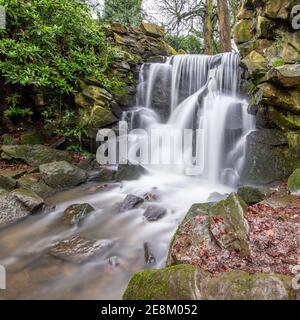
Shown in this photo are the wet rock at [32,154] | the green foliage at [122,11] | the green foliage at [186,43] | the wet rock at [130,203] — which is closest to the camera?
the wet rock at [130,203]

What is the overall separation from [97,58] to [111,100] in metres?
1.86

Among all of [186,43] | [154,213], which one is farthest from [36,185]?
[186,43]

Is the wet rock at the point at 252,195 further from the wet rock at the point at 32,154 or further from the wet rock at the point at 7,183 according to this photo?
the wet rock at the point at 32,154

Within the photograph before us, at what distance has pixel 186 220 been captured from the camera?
408 centimetres

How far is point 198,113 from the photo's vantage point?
914 cm

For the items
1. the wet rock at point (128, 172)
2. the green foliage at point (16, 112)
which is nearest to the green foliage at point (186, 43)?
the green foliage at point (16, 112)

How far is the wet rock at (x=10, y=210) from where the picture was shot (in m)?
5.17

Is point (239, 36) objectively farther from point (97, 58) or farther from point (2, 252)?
point (2, 252)

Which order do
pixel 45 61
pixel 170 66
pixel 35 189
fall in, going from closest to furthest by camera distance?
1. pixel 35 189
2. pixel 45 61
3. pixel 170 66

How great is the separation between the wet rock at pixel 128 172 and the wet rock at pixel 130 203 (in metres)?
1.54

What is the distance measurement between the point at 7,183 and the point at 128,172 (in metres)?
2.92

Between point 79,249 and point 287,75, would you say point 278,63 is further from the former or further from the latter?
point 79,249
